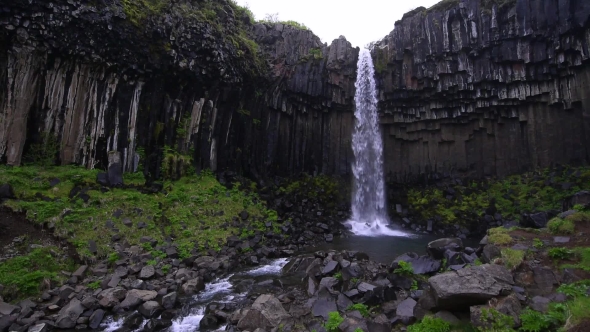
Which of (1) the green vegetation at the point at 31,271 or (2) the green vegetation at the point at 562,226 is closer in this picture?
(2) the green vegetation at the point at 562,226

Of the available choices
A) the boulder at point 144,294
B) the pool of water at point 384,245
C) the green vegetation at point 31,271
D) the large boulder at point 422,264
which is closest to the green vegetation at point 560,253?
the large boulder at point 422,264

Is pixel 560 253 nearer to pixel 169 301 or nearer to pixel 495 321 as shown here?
pixel 495 321

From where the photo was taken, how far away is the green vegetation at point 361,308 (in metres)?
8.40

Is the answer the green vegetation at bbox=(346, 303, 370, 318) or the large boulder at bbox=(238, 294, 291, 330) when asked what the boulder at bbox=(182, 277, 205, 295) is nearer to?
the large boulder at bbox=(238, 294, 291, 330)

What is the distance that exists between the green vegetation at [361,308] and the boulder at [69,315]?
290 inches

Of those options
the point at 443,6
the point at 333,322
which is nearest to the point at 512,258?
the point at 333,322

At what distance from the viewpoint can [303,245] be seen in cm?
2031

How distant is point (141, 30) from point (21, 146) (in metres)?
8.86

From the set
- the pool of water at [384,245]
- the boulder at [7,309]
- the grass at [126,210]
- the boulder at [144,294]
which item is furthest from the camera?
the pool of water at [384,245]

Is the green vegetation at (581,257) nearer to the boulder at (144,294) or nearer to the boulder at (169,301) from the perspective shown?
the boulder at (169,301)

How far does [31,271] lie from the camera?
1163 centimetres

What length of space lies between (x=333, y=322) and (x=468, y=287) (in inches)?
116

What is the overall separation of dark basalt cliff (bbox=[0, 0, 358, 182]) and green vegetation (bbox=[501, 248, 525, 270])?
18581 mm

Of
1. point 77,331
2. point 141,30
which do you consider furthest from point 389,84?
point 77,331
